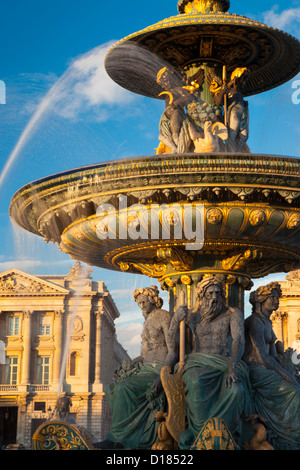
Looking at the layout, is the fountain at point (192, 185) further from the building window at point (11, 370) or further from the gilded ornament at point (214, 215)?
the building window at point (11, 370)

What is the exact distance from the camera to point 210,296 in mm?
6418

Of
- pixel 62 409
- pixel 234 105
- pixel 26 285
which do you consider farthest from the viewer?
pixel 26 285

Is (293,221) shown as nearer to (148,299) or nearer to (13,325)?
(148,299)

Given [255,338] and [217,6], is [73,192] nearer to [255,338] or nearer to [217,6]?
[255,338]

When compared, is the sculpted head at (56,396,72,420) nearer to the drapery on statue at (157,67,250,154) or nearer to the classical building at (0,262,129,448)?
the drapery on statue at (157,67,250,154)

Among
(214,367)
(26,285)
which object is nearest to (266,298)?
(214,367)

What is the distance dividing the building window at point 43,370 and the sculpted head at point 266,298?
5481 centimetres

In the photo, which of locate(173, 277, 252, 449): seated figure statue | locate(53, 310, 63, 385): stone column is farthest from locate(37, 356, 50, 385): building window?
locate(173, 277, 252, 449): seated figure statue

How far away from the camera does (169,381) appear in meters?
6.26

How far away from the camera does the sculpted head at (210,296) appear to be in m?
6.41

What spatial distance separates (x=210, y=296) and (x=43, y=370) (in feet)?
183

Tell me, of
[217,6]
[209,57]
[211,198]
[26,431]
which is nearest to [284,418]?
[211,198]

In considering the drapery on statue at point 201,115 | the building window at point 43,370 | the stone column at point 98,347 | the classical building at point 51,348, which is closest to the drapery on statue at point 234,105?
the drapery on statue at point 201,115

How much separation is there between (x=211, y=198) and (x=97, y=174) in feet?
2.98
